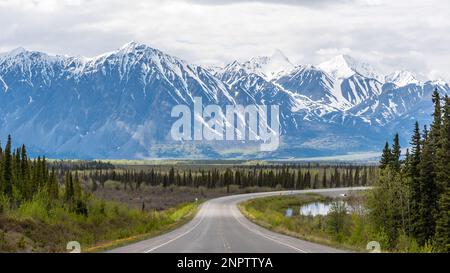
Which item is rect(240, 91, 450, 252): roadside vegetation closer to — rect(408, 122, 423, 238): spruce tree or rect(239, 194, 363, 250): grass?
rect(408, 122, 423, 238): spruce tree

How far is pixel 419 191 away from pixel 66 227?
3106 centimetres

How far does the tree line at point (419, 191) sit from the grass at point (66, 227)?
61.8 ft

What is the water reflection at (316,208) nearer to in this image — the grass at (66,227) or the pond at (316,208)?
the pond at (316,208)

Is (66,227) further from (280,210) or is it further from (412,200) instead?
(280,210)

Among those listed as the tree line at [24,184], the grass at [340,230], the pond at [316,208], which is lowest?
the pond at [316,208]

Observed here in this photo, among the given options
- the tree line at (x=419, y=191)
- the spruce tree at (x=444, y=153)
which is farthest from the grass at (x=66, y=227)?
the spruce tree at (x=444, y=153)

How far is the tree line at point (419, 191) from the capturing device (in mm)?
58219

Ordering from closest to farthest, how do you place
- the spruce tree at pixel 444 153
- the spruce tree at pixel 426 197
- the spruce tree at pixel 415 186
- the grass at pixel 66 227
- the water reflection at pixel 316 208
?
the grass at pixel 66 227
the spruce tree at pixel 444 153
the spruce tree at pixel 426 197
the spruce tree at pixel 415 186
the water reflection at pixel 316 208

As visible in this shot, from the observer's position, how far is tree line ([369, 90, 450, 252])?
58219 mm

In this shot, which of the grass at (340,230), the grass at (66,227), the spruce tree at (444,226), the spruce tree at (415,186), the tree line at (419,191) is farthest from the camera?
the spruce tree at (415,186)

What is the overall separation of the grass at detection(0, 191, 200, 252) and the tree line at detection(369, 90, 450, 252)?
1882 centimetres

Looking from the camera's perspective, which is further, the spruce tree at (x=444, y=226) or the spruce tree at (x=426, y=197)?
the spruce tree at (x=426, y=197)

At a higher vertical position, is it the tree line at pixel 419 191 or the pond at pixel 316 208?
the tree line at pixel 419 191

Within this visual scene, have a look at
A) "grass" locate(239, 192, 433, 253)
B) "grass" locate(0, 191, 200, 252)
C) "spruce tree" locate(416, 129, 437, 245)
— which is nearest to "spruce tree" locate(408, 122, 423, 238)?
"spruce tree" locate(416, 129, 437, 245)
